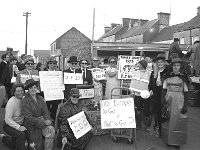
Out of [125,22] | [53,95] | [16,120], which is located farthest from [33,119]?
[125,22]

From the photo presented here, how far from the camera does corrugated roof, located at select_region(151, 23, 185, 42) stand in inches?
1737

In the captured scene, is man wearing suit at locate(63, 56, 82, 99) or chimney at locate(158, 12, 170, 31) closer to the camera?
man wearing suit at locate(63, 56, 82, 99)

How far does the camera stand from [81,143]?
4.91m

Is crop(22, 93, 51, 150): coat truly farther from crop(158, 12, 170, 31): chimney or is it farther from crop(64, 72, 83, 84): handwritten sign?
crop(158, 12, 170, 31): chimney

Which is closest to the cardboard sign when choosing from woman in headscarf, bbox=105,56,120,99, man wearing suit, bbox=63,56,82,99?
man wearing suit, bbox=63,56,82,99

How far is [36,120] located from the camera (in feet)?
15.1

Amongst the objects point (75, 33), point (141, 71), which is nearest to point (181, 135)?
point (141, 71)

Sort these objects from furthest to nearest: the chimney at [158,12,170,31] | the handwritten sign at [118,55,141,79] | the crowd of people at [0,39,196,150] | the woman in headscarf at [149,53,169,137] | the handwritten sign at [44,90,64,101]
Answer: the chimney at [158,12,170,31], the handwritten sign at [118,55,141,79], the handwritten sign at [44,90,64,101], the woman in headscarf at [149,53,169,137], the crowd of people at [0,39,196,150]

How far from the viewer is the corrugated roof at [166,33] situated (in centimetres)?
4412

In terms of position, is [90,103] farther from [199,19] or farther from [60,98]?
[199,19]

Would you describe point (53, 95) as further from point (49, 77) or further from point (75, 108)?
point (75, 108)

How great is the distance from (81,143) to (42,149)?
0.79m

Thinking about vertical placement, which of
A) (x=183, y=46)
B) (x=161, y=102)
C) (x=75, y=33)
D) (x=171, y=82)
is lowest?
(x=161, y=102)

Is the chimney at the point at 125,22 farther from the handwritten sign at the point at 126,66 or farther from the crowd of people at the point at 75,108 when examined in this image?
the crowd of people at the point at 75,108
